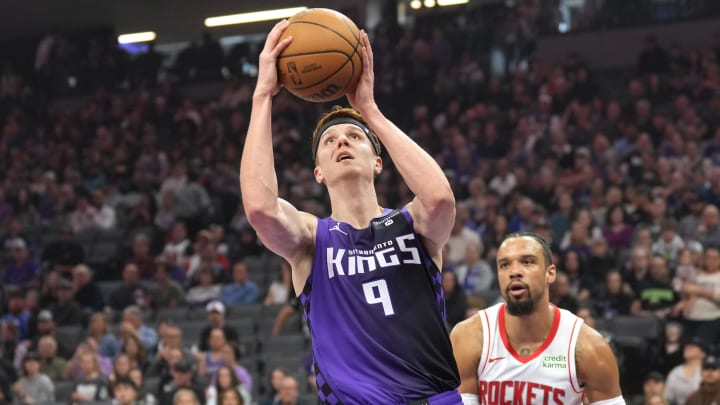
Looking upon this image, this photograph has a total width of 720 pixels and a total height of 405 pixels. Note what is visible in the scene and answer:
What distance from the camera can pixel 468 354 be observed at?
226 inches

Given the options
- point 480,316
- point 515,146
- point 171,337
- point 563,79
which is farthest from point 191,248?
point 480,316

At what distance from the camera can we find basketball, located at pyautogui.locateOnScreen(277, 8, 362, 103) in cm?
440

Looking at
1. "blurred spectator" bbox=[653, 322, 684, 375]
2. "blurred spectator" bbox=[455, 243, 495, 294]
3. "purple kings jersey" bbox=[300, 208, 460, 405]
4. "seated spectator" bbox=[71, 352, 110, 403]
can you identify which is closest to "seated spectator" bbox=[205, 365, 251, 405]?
"seated spectator" bbox=[71, 352, 110, 403]

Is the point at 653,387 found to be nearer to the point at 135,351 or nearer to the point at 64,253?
the point at 135,351

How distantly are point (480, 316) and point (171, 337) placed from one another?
7353mm

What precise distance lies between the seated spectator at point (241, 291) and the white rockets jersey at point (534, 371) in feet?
29.7

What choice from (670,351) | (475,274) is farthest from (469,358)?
(475,274)

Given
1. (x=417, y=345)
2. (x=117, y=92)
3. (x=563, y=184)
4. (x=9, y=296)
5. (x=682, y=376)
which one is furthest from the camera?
(x=117, y=92)

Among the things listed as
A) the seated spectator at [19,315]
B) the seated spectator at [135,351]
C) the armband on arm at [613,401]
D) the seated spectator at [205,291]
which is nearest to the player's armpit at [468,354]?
the armband on arm at [613,401]

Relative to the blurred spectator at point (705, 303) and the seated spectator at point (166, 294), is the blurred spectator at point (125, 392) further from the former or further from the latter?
the blurred spectator at point (705, 303)

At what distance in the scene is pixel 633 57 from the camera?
19.4 metres

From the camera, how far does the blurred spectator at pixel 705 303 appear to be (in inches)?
454

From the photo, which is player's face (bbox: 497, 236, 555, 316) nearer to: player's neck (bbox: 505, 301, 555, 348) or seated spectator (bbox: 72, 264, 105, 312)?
player's neck (bbox: 505, 301, 555, 348)

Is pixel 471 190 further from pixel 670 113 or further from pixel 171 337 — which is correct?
pixel 171 337
